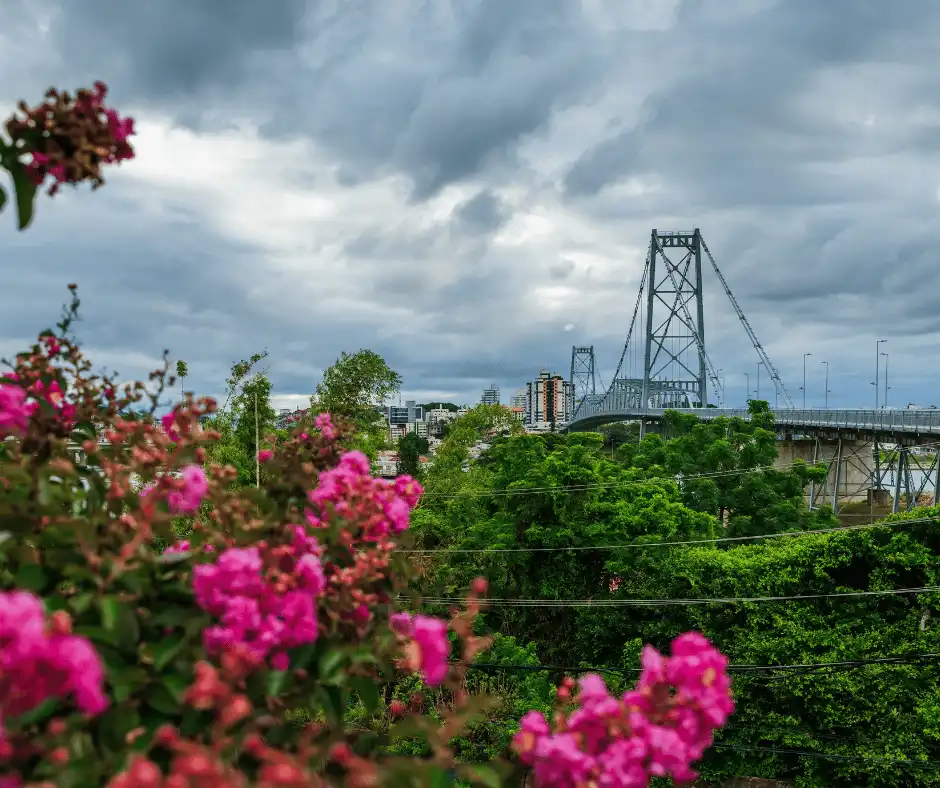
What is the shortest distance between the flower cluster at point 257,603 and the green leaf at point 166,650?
0.06 metres

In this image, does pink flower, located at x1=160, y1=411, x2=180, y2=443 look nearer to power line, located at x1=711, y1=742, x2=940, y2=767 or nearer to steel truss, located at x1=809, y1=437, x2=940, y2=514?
power line, located at x1=711, y1=742, x2=940, y2=767

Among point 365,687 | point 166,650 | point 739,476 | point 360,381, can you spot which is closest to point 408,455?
point 360,381

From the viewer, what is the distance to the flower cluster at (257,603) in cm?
173

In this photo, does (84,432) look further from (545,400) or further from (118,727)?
(545,400)

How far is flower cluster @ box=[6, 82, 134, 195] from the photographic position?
76.1 inches

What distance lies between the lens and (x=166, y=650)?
5.70ft

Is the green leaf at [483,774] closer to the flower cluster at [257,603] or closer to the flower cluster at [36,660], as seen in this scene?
the flower cluster at [257,603]

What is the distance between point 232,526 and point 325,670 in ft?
1.48

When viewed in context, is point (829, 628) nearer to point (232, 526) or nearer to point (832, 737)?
point (832, 737)

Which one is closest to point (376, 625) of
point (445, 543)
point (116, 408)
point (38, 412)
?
point (38, 412)

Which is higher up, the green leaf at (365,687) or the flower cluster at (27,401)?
the flower cluster at (27,401)

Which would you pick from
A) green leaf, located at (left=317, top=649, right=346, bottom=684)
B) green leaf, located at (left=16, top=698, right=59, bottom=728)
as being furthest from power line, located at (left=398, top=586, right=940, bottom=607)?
green leaf, located at (left=16, top=698, right=59, bottom=728)

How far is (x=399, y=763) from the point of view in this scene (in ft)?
5.14

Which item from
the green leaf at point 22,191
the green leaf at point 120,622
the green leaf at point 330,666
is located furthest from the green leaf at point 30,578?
the green leaf at point 22,191
